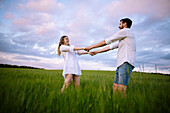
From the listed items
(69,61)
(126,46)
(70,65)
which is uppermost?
(126,46)

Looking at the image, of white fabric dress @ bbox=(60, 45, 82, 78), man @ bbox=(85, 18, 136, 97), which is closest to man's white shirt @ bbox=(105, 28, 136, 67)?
man @ bbox=(85, 18, 136, 97)

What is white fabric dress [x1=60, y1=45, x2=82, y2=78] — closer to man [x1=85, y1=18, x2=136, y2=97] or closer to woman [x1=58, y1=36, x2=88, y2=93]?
woman [x1=58, y1=36, x2=88, y2=93]

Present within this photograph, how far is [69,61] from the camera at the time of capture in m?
4.35

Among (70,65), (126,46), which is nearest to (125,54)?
(126,46)

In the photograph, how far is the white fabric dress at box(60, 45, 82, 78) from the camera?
4.17m

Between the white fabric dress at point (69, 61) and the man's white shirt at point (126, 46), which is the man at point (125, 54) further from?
the white fabric dress at point (69, 61)

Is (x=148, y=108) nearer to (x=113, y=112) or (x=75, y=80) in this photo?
(x=113, y=112)

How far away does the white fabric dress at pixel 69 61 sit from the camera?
13.7ft

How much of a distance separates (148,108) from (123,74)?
1.29 m

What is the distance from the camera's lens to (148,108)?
1658 millimetres

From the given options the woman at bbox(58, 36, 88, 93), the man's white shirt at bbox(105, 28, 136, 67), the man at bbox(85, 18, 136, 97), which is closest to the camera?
the man at bbox(85, 18, 136, 97)

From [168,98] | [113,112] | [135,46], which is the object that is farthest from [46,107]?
[135,46]

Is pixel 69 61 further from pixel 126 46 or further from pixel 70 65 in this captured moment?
pixel 126 46

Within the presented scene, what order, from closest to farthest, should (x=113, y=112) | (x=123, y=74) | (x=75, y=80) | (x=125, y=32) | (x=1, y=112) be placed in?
(x=1, y=112) → (x=113, y=112) → (x=123, y=74) → (x=125, y=32) → (x=75, y=80)
